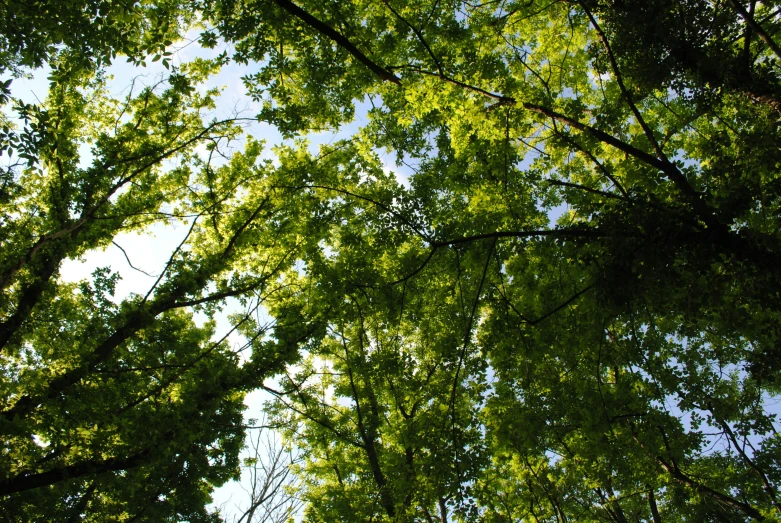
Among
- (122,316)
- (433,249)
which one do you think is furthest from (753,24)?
(122,316)

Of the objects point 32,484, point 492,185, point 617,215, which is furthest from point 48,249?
point 617,215

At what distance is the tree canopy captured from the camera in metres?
4.53

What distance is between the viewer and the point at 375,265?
840 centimetres

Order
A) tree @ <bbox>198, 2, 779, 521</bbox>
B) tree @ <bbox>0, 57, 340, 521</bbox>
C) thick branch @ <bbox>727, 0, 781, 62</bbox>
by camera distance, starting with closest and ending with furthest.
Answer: thick branch @ <bbox>727, 0, 781, 62</bbox>, tree @ <bbox>198, 2, 779, 521</bbox>, tree @ <bbox>0, 57, 340, 521</bbox>

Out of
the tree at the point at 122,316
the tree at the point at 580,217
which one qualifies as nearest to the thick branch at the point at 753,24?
the tree at the point at 580,217

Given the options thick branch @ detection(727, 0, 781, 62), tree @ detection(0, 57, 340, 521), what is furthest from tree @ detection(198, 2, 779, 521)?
tree @ detection(0, 57, 340, 521)

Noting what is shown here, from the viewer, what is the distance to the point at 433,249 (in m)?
4.60

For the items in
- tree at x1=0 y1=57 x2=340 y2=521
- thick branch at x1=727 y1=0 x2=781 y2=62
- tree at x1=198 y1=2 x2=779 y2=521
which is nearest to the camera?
thick branch at x1=727 y1=0 x2=781 y2=62

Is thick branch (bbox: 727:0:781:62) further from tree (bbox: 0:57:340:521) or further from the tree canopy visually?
tree (bbox: 0:57:340:521)

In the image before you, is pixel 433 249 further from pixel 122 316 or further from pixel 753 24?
pixel 122 316

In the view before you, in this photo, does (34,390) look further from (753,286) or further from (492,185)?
(753,286)

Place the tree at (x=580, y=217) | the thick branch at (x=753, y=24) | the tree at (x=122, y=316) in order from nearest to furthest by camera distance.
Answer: the thick branch at (x=753, y=24) → the tree at (x=580, y=217) → the tree at (x=122, y=316)

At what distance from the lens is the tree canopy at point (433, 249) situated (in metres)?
4.53

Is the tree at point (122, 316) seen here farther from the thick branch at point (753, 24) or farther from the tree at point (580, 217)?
the thick branch at point (753, 24)
